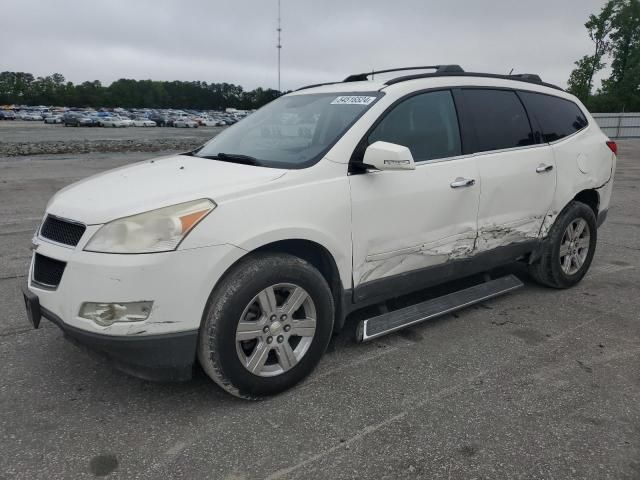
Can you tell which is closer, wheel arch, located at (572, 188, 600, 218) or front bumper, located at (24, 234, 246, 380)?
front bumper, located at (24, 234, 246, 380)

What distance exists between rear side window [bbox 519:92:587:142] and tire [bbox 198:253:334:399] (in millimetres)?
2607

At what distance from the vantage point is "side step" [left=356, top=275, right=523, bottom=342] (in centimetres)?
347

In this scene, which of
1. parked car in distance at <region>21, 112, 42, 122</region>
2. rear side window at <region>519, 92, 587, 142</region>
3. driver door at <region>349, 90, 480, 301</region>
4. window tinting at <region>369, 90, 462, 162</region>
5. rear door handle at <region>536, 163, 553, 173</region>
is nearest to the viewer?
driver door at <region>349, 90, 480, 301</region>

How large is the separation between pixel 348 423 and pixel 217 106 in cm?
14597

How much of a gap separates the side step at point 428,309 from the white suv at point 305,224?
0.01 meters

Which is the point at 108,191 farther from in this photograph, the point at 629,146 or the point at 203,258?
the point at 629,146

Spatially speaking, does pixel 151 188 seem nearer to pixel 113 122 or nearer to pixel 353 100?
pixel 353 100

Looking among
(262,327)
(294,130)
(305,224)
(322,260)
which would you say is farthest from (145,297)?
(294,130)

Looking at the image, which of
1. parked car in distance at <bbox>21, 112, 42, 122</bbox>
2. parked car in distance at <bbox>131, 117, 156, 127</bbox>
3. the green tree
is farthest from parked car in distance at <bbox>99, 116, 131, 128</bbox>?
the green tree

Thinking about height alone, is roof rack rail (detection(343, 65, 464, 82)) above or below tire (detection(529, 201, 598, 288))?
above

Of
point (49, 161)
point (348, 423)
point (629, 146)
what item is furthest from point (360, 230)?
point (629, 146)

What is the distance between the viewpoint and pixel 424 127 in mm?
3637

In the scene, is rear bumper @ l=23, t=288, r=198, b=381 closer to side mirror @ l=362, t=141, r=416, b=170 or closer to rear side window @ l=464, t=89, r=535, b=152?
side mirror @ l=362, t=141, r=416, b=170

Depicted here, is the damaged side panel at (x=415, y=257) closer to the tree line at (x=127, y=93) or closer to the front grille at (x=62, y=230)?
the front grille at (x=62, y=230)
